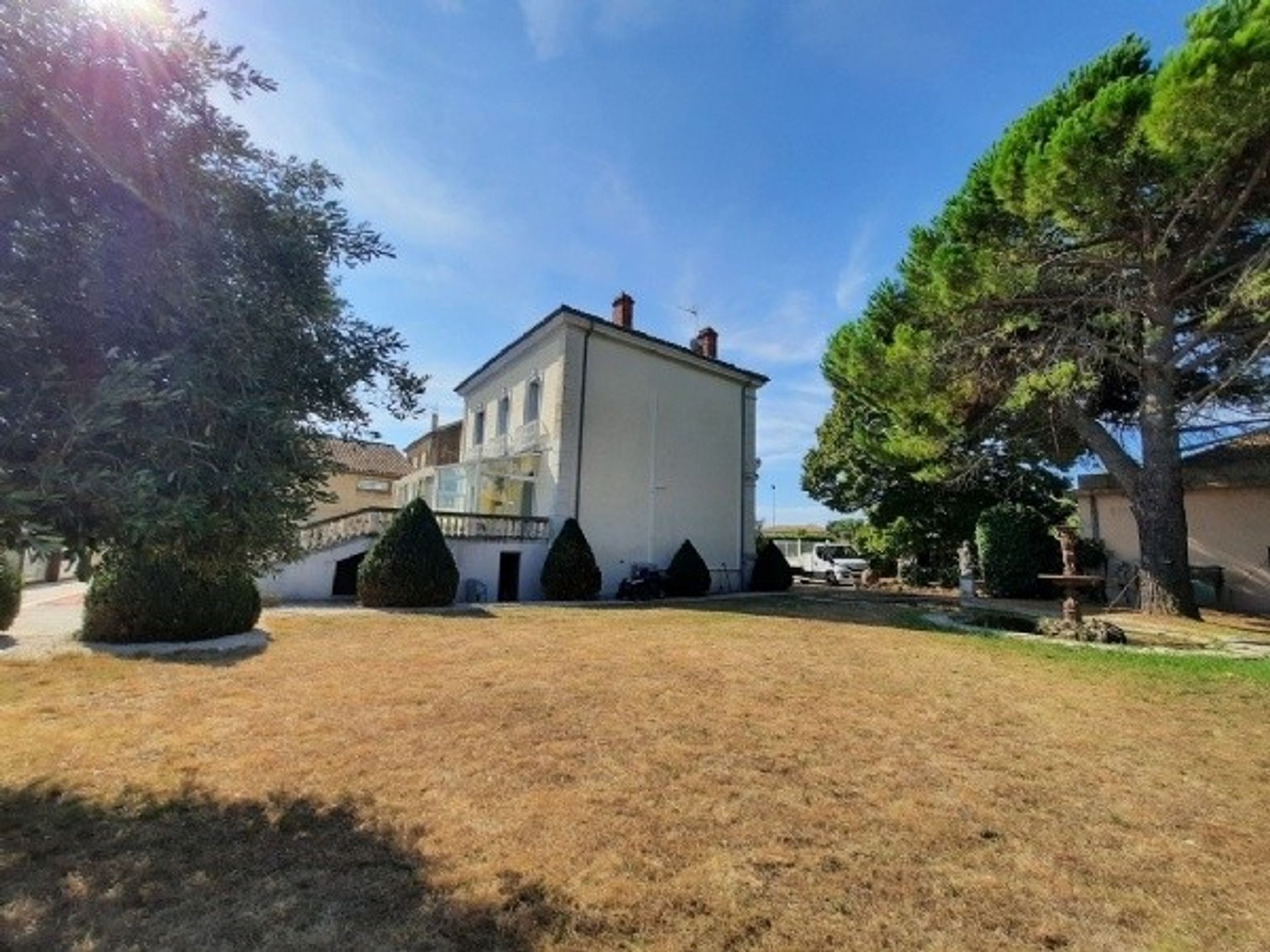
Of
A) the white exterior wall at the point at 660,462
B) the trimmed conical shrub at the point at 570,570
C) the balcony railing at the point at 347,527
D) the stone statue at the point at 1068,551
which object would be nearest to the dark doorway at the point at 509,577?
the trimmed conical shrub at the point at 570,570

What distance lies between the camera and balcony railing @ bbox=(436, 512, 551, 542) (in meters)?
17.8

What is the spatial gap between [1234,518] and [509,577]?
19781mm

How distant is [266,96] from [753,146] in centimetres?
1031

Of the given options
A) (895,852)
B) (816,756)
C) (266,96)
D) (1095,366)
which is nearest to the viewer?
(895,852)

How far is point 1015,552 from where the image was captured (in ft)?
62.8

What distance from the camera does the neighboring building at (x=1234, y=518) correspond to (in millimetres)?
15719

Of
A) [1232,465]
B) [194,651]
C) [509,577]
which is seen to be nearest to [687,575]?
[509,577]

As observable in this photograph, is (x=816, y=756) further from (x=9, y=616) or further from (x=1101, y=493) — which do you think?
(x=1101, y=493)

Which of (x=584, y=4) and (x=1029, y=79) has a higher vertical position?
(x=1029, y=79)

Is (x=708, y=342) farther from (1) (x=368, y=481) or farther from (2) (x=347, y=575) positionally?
(1) (x=368, y=481)

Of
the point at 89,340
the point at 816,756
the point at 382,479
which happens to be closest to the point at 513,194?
the point at 89,340

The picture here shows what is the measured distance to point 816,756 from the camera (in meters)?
4.78

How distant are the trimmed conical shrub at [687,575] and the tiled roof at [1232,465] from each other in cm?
1345

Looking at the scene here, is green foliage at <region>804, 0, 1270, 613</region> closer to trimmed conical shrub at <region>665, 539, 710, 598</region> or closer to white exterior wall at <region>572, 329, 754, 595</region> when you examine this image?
white exterior wall at <region>572, 329, 754, 595</region>
